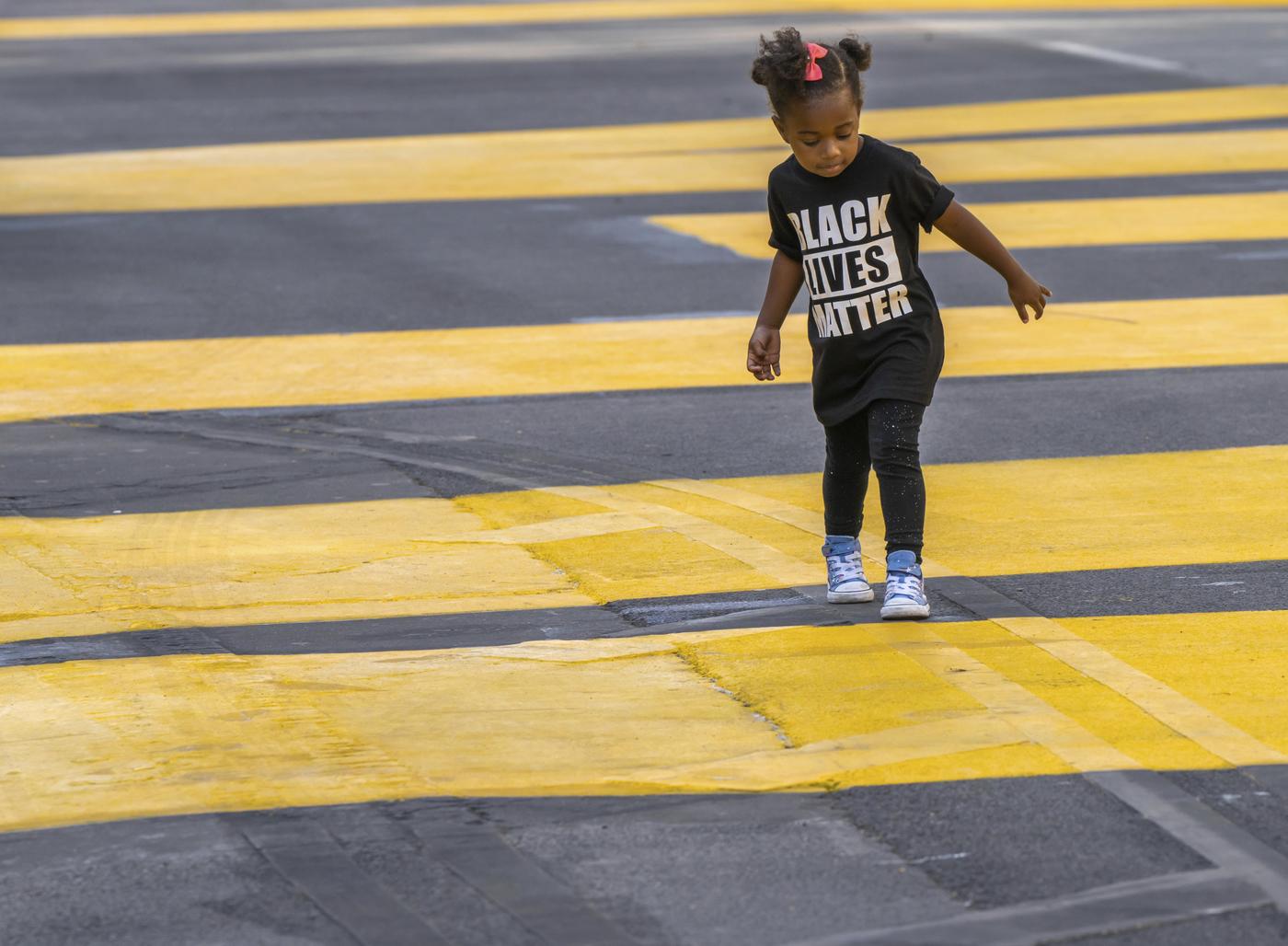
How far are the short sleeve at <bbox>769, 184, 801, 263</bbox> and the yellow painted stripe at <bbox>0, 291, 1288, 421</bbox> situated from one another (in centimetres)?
336

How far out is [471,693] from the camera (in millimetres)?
5152

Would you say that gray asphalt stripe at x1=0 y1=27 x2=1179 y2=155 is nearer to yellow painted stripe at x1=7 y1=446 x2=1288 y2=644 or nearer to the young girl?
yellow painted stripe at x1=7 y1=446 x2=1288 y2=644

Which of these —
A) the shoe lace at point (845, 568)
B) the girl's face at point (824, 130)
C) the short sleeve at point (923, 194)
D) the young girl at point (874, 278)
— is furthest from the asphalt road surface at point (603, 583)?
the girl's face at point (824, 130)

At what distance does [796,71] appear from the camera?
541 centimetres

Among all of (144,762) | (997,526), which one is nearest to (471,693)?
(144,762)

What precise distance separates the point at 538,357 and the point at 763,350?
4.13 m

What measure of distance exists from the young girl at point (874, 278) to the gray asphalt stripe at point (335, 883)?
193cm

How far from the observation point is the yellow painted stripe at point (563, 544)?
606cm

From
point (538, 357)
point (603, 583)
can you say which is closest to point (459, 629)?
point (603, 583)

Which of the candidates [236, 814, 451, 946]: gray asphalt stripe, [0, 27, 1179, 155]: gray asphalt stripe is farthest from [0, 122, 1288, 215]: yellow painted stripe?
[236, 814, 451, 946]: gray asphalt stripe

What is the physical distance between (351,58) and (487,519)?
18468mm

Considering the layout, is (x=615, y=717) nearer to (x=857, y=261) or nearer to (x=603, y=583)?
(x=603, y=583)

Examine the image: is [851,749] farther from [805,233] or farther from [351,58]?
[351,58]

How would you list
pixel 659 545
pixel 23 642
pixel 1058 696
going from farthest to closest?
pixel 659 545 → pixel 23 642 → pixel 1058 696
